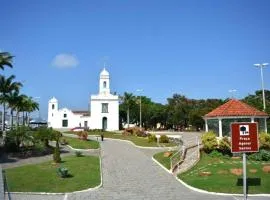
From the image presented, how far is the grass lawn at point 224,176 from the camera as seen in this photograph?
21266mm

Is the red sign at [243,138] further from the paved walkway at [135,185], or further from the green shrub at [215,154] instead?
the green shrub at [215,154]

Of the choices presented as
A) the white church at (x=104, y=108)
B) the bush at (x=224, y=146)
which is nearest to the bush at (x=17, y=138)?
the bush at (x=224, y=146)

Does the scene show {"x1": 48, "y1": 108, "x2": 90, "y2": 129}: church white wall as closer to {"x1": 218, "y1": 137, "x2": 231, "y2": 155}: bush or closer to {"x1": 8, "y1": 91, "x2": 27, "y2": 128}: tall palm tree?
{"x1": 8, "y1": 91, "x2": 27, "y2": 128}: tall palm tree

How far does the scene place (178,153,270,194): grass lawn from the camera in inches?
837

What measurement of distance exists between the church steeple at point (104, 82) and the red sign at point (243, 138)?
2637 inches

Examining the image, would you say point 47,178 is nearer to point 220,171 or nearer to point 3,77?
point 220,171

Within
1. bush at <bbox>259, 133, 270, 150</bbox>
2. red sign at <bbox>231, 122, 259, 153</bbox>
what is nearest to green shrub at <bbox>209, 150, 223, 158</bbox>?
bush at <bbox>259, 133, 270, 150</bbox>

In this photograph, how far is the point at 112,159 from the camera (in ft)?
112

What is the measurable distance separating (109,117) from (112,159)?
48914 mm

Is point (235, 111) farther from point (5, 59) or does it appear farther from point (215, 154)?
point (5, 59)

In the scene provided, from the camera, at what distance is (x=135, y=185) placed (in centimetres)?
2320

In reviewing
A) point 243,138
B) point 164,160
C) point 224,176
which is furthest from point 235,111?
point 243,138

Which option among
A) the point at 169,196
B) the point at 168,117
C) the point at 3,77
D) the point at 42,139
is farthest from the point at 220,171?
the point at 168,117

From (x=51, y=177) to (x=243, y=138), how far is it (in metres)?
13.1
